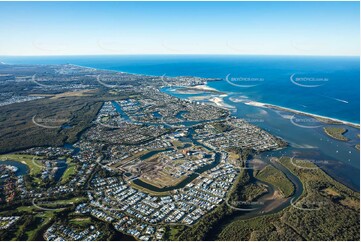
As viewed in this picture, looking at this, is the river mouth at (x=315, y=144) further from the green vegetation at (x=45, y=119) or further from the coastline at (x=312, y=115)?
the green vegetation at (x=45, y=119)

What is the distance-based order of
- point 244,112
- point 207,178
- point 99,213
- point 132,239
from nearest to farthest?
point 132,239 → point 99,213 → point 207,178 → point 244,112

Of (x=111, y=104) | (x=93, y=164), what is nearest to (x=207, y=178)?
(x=93, y=164)

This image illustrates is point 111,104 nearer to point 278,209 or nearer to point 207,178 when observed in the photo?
point 207,178

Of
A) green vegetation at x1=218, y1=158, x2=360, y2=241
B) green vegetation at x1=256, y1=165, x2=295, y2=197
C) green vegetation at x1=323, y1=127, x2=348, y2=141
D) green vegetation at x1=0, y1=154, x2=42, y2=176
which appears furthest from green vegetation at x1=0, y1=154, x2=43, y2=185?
green vegetation at x1=323, y1=127, x2=348, y2=141

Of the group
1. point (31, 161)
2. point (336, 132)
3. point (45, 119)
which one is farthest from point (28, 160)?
point (336, 132)

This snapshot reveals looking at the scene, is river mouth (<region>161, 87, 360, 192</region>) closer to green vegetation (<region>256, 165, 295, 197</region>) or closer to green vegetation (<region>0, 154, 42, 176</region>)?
green vegetation (<region>256, 165, 295, 197</region>)

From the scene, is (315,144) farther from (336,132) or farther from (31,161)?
(31,161)
